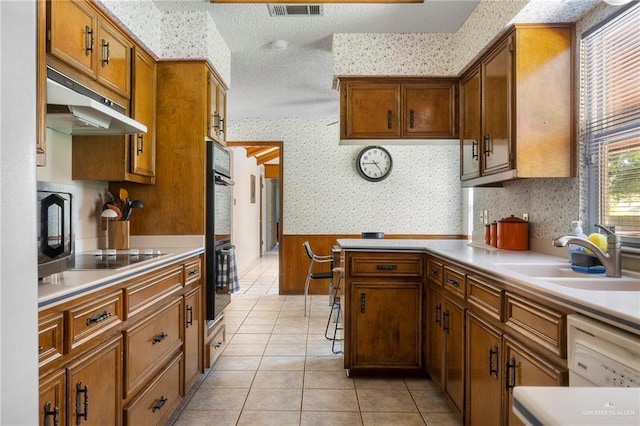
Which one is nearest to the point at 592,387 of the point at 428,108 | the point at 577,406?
the point at 577,406

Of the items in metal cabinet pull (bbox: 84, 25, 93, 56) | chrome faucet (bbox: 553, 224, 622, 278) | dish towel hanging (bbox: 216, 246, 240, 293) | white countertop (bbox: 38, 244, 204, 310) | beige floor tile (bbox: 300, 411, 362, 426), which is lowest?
beige floor tile (bbox: 300, 411, 362, 426)

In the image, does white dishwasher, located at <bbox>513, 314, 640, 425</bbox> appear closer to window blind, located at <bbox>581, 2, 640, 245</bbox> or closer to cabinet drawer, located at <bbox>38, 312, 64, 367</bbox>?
window blind, located at <bbox>581, 2, 640, 245</bbox>

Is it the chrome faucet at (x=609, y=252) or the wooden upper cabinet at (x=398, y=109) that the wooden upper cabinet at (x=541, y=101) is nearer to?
the chrome faucet at (x=609, y=252)

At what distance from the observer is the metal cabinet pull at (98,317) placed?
4.60 ft

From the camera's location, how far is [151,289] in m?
1.92

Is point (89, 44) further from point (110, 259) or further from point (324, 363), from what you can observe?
point (324, 363)

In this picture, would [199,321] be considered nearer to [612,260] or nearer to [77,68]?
[77,68]

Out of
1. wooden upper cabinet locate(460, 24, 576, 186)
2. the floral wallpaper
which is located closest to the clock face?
the floral wallpaper

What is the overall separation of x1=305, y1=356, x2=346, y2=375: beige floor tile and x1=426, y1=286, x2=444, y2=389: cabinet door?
0.66m

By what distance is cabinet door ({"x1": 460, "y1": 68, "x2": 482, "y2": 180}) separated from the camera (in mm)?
2809

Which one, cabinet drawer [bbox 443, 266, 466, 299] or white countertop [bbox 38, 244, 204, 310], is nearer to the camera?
white countertop [bbox 38, 244, 204, 310]

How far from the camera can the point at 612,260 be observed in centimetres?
170

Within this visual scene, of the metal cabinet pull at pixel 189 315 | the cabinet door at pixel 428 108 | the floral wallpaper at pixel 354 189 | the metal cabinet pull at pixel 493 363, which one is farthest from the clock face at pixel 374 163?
the metal cabinet pull at pixel 493 363

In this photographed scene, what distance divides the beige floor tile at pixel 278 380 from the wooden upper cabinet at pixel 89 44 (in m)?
2.02
